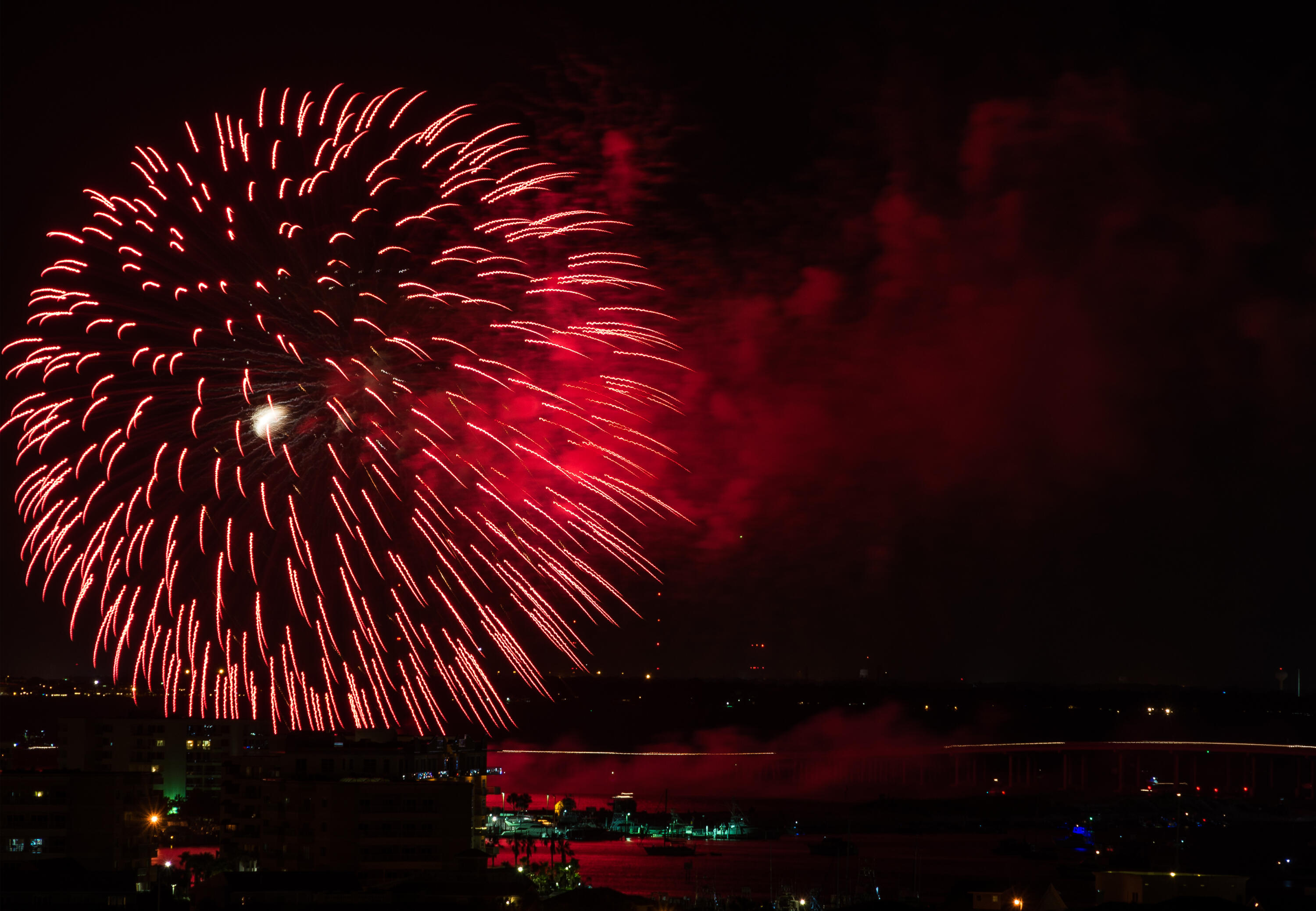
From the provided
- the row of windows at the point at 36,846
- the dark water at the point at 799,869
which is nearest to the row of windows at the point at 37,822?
the row of windows at the point at 36,846

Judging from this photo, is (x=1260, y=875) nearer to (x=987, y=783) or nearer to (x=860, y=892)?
(x=860, y=892)

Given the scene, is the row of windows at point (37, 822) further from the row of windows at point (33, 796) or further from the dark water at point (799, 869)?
the dark water at point (799, 869)

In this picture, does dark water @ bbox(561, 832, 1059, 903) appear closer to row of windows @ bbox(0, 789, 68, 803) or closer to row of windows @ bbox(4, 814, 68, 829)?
row of windows @ bbox(4, 814, 68, 829)

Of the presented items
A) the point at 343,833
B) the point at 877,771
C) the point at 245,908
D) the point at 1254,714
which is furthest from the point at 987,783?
the point at 245,908

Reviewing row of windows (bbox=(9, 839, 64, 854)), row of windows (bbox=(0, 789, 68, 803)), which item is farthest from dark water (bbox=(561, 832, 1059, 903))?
row of windows (bbox=(0, 789, 68, 803))

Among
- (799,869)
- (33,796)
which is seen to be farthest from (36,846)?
(799,869)

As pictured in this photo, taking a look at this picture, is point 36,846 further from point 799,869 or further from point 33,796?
point 799,869

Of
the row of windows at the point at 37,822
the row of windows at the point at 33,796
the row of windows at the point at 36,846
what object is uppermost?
the row of windows at the point at 33,796

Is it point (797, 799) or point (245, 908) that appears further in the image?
point (797, 799)
